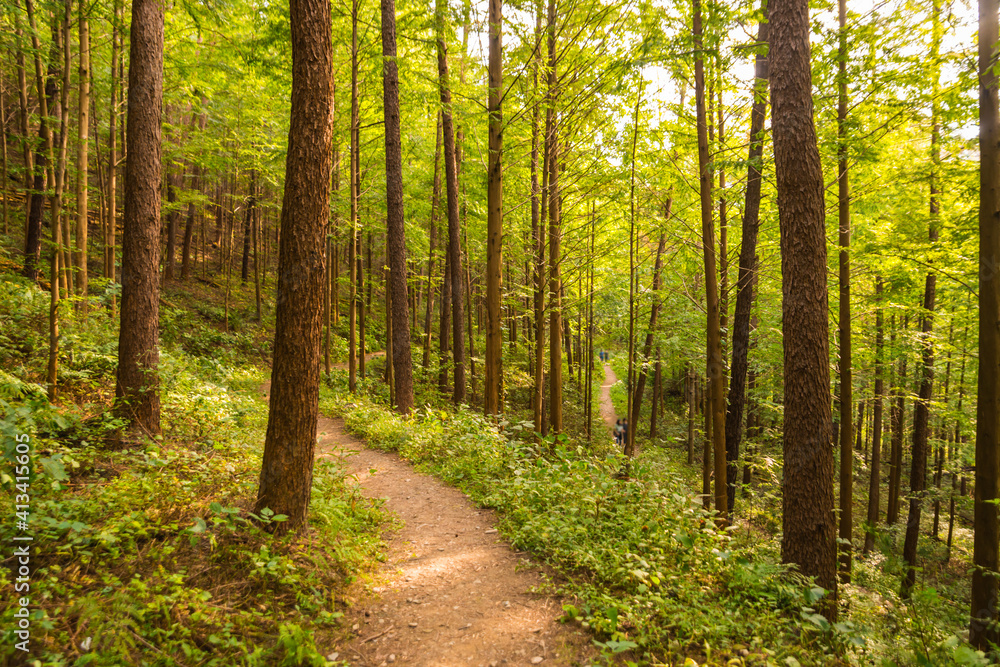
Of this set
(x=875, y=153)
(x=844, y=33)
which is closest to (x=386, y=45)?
(x=844, y=33)

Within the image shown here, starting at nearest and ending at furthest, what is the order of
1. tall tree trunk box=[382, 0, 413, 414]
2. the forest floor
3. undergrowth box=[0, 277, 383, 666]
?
1. undergrowth box=[0, 277, 383, 666]
2. the forest floor
3. tall tree trunk box=[382, 0, 413, 414]

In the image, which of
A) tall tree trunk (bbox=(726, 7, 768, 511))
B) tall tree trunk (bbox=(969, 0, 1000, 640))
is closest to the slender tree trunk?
tall tree trunk (bbox=(726, 7, 768, 511))

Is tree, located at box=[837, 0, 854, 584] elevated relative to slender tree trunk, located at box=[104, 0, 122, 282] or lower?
lower

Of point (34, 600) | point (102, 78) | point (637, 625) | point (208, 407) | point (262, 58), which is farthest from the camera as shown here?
point (102, 78)

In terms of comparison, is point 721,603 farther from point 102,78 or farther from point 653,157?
point 102,78

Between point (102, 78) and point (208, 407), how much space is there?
11.3 meters

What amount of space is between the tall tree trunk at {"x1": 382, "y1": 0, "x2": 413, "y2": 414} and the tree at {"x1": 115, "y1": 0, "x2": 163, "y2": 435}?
526 centimetres

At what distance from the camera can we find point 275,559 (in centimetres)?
378

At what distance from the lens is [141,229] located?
5.85m

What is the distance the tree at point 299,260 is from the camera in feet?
13.7

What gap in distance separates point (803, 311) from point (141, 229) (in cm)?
863

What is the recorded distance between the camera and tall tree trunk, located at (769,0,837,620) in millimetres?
4980

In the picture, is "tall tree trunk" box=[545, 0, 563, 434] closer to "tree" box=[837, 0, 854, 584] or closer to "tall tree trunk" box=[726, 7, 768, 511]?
"tall tree trunk" box=[726, 7, 768, 511]

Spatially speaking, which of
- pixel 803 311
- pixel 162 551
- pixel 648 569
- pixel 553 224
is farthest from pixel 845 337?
pixel 162 551
